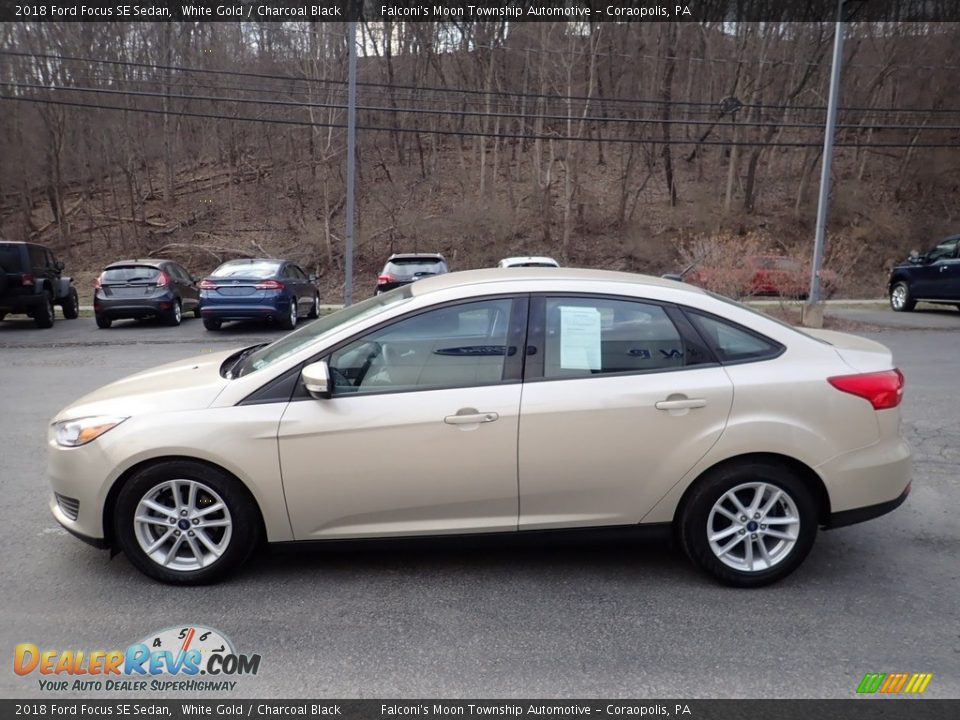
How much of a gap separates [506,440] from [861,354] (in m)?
1.99

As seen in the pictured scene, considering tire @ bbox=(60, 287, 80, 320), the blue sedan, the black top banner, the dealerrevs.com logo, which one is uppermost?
the black top banner

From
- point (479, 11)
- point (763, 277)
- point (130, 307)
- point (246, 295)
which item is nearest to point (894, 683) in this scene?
point (246, 295)

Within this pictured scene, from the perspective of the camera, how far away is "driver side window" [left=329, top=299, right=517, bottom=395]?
11.8ft

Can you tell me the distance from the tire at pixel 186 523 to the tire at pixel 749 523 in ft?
7.33

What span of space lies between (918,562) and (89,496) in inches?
174

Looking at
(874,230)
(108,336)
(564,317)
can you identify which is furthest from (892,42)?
(564,317)

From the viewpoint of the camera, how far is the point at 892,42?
3347cm

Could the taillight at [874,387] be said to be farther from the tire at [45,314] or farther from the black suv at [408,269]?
the tire at [45,314]

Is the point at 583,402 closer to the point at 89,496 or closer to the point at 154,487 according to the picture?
the point at 154,487

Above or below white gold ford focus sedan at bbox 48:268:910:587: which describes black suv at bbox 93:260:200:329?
below

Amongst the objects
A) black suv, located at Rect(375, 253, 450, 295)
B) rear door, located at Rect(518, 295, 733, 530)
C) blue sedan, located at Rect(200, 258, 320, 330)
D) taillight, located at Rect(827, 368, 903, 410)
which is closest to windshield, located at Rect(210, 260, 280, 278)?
blue sedan, located at Rect(200, 258, 320, 330)

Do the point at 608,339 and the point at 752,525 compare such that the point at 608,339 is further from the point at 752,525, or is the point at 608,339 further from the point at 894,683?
the point at 894,683

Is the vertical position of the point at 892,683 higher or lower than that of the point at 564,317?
lower

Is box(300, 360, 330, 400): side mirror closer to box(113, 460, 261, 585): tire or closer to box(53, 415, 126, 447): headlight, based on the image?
box(113, 460, 261, 585): tire
